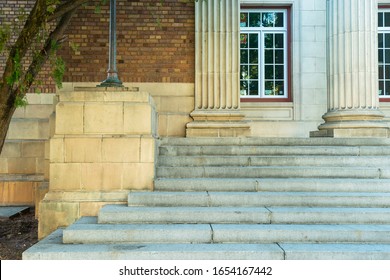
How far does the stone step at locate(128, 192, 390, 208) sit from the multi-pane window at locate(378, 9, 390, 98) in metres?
6.33

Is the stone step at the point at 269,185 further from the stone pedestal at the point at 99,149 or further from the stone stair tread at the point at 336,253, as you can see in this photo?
the stone stair tread at the point at 336,253

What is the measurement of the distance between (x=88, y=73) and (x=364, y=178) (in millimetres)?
6670

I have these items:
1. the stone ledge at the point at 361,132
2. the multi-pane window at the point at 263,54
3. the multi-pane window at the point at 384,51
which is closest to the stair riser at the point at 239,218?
the stone ledge at the point at 361,132

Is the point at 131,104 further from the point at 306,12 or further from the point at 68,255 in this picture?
the point at 306,12

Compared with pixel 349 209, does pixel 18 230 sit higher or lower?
lower

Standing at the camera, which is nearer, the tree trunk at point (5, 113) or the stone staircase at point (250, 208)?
the stone staircase at point (250, 208)

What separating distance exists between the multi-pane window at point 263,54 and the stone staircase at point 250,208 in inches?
142

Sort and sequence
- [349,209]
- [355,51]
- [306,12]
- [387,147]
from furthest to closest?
[306,12] → [355,51] → [387,147] → [349,209]

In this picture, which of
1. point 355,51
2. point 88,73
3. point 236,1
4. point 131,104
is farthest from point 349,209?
point 88,73

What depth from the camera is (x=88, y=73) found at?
30.1ft

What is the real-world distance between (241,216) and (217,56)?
17.2 ft

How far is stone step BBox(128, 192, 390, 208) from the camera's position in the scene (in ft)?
17.7

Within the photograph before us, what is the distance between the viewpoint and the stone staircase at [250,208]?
4250 millimetres

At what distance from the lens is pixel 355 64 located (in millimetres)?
8602
